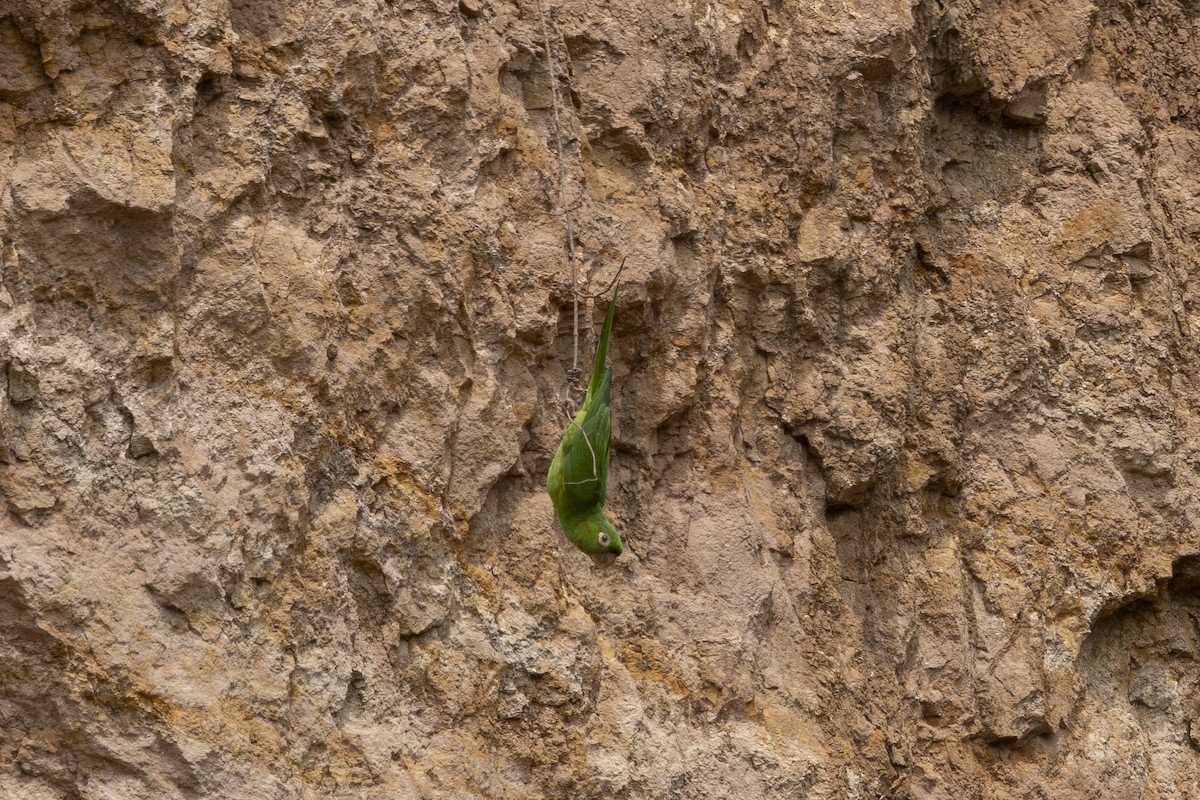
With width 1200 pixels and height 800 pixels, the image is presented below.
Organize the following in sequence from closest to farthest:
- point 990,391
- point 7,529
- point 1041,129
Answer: point 7,529, point 990,391, point 1041,129

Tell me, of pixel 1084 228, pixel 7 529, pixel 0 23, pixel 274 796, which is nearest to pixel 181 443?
pixel 7 529

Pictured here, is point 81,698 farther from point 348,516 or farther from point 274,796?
point 348,516

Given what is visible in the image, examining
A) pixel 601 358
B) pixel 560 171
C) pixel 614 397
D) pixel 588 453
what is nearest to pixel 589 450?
pixel 588 453

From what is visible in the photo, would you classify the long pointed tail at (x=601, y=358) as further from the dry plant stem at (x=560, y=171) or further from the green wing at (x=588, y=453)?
the dry plant stem at (x=560, y=171)

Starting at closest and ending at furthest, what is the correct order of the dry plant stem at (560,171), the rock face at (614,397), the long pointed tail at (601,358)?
the rock face at (614,397) → the long pointed tail at (601,358) → the dry plant stem at (560,171)

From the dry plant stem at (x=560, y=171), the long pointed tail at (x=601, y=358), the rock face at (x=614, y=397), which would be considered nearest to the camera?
the rock face at (x=614, y=397)

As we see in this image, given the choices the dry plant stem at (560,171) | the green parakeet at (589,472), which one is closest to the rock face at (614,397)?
the dry plant stem at (560,171)

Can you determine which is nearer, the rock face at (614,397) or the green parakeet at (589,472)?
the rock face at (614,397)
